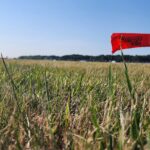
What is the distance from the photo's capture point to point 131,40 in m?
3.11

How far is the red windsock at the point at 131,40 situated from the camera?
3.10m

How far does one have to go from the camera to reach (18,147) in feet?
4.66

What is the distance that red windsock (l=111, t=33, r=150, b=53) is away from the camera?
3.10m

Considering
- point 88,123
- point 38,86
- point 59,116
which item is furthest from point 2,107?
point 38,86

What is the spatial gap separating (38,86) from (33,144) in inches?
90.4

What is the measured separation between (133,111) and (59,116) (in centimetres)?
50

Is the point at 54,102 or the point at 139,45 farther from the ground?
the point at 139,45

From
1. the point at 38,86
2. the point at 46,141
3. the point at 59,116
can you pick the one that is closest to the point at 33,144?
the point at 46,141

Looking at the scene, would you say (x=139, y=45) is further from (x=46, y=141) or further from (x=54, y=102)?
(x=46, y=141)

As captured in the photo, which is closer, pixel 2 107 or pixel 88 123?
pixel 88 123

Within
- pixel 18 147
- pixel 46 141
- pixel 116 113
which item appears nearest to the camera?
pixel 18 147

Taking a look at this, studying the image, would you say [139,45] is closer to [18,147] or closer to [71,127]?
[71,127]

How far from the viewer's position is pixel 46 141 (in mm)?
1553

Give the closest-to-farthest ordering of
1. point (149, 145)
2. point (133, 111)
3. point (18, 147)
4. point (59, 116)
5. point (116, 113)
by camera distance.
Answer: point (149, 145) < point (18, 147) < point (133, 111) < point (116, 113) < point (59, 116)
